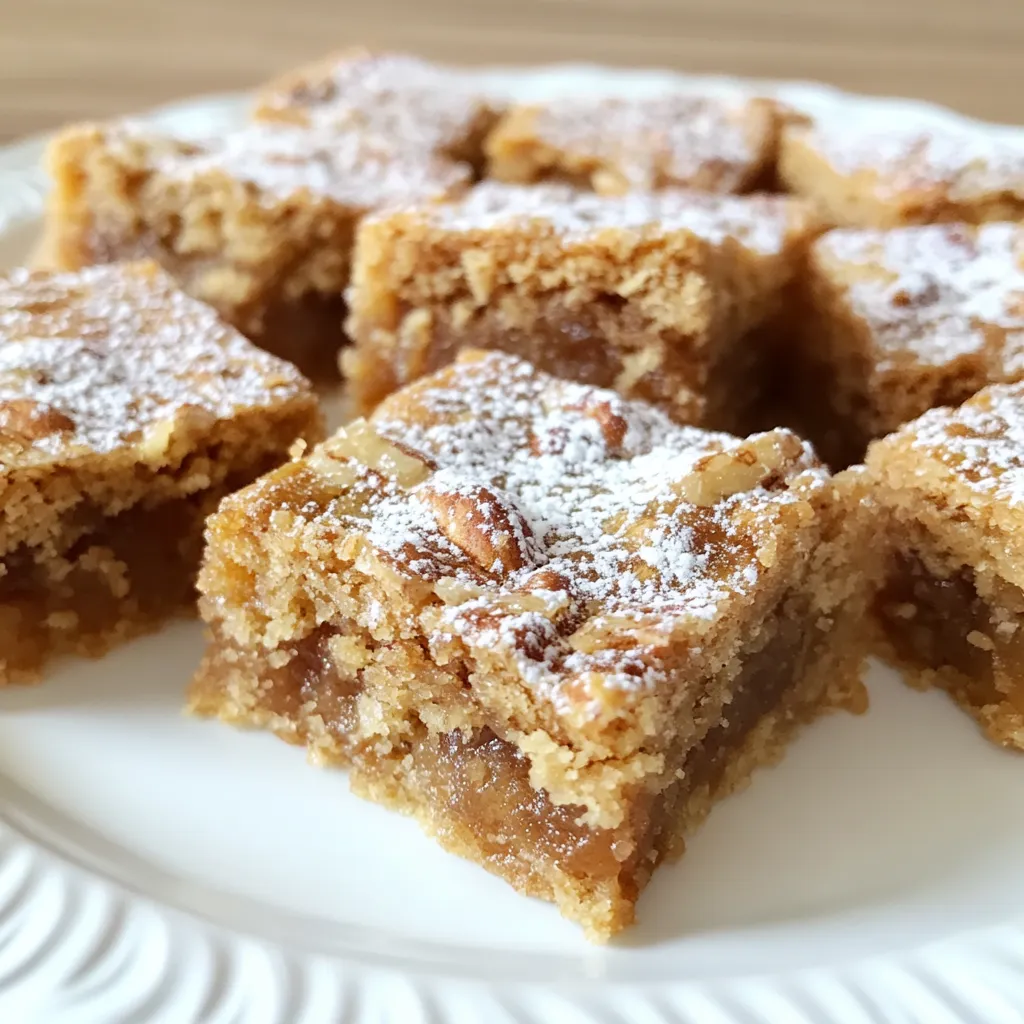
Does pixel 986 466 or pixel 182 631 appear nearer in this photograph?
pixel 986 466

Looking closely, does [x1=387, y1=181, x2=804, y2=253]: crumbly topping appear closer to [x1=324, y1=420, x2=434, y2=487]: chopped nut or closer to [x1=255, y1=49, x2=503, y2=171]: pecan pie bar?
[x1=255, y1=49, x2=503, y2=171]: pecan pie bar

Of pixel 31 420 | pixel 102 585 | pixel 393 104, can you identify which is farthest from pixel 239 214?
pixel 102 585

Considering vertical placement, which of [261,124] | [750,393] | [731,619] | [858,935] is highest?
[261,124]

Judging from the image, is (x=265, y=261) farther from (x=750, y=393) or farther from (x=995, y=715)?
(x=995, y=715)

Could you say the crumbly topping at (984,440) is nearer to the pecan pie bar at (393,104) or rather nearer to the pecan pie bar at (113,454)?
the pecan pie bar at (113,454)

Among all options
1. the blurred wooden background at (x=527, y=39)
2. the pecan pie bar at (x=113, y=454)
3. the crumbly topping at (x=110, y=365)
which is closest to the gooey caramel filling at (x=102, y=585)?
the pecan pie bar at (x=113, y=454)

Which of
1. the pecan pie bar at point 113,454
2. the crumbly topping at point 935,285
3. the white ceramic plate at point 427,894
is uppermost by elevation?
the crumbly topping at point 935,285

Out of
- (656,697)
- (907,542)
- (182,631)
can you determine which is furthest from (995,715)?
(182,631)

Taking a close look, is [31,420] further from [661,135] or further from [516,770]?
[661,135]
